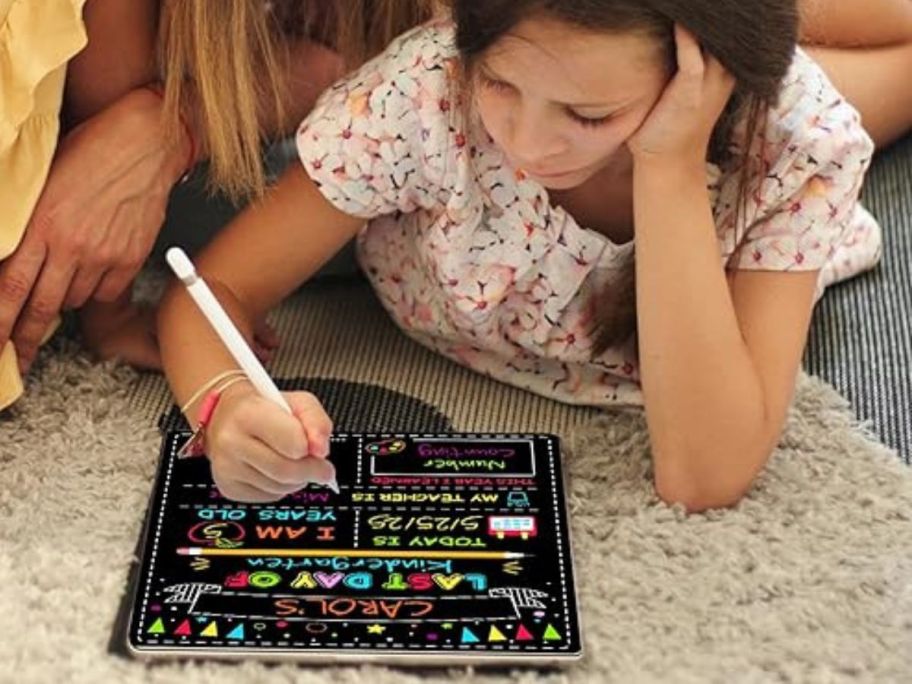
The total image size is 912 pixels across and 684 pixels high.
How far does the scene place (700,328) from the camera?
3.01 feet

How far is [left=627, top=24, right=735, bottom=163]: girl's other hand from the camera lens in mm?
841

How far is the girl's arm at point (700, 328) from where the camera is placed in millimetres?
893

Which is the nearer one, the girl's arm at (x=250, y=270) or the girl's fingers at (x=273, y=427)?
the girl's fingers at (x=273, y=427)

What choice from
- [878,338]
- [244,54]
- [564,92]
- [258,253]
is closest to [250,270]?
[258,253]

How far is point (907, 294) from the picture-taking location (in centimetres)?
116

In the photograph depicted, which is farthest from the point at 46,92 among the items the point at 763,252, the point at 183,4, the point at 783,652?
the point at 783,652

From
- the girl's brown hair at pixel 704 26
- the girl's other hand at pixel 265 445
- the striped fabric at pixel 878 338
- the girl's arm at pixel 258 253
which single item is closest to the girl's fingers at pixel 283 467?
the girl's other hand at pixel 265 445

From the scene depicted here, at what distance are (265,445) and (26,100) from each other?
0.87 feet

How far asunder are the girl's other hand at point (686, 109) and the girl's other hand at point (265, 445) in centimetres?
24

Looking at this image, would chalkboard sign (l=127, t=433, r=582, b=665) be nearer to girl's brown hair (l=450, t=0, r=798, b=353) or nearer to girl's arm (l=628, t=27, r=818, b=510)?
girl's arm (l=628, t=27, r=818, b=510)

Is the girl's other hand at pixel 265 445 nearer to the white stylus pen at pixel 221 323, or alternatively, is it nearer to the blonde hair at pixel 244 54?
the white stylus pen at pixel 221 323

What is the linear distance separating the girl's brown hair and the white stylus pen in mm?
189

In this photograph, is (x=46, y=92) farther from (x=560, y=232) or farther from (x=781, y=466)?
(x=781, y=466)

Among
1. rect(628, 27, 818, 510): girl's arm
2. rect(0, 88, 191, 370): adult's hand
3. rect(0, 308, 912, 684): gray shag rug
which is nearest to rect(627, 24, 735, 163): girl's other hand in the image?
rect(628, 27, 818, 510): girl's arm
